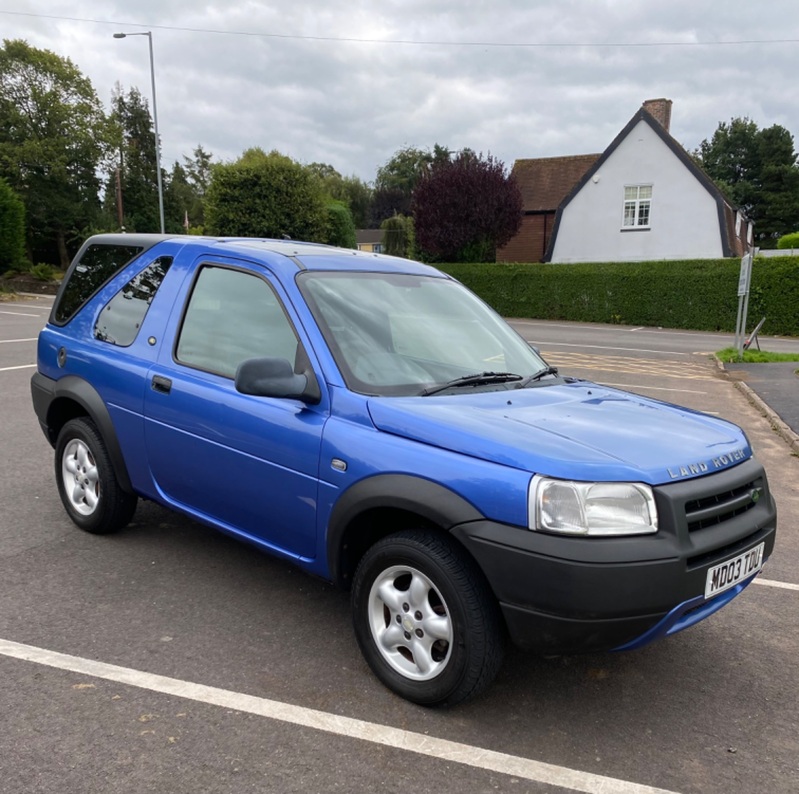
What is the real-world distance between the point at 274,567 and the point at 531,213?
37874mm

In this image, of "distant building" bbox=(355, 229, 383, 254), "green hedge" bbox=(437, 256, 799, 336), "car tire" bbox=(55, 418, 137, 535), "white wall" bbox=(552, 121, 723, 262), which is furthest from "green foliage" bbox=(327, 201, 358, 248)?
"car tire" bbox=(55, 418, 137, 535)

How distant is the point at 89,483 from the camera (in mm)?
4469

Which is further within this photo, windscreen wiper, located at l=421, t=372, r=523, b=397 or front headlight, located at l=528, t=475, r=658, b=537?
windscreen wiper, located at l=421, t=372, r=523, b=397

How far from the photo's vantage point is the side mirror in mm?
2979

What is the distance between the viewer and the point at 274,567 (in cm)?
416

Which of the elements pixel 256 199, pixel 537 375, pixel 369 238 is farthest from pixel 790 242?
pixel 369 238

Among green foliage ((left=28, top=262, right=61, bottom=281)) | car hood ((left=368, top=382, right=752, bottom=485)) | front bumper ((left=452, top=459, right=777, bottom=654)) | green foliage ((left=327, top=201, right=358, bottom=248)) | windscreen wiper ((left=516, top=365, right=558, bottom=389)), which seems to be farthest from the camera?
green foliage ((left=327, top=201, right=358, bottom=248))

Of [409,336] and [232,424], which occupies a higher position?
[409,336]

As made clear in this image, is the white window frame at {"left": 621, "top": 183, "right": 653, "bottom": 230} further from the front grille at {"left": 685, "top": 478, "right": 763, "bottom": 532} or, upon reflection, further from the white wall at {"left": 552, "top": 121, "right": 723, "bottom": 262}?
the front grille at {"left": 685, "top": 478, "right": 763, "bottom": 532}

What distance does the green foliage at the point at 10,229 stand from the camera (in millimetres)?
35406

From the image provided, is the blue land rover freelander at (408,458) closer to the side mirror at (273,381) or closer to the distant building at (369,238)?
the side mirror at (273,381)

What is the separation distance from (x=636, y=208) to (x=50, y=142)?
4050 centimetres

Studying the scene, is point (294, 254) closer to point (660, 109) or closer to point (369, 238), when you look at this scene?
point (660, 109)

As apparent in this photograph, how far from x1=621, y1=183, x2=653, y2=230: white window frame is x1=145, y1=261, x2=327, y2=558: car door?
112ft
